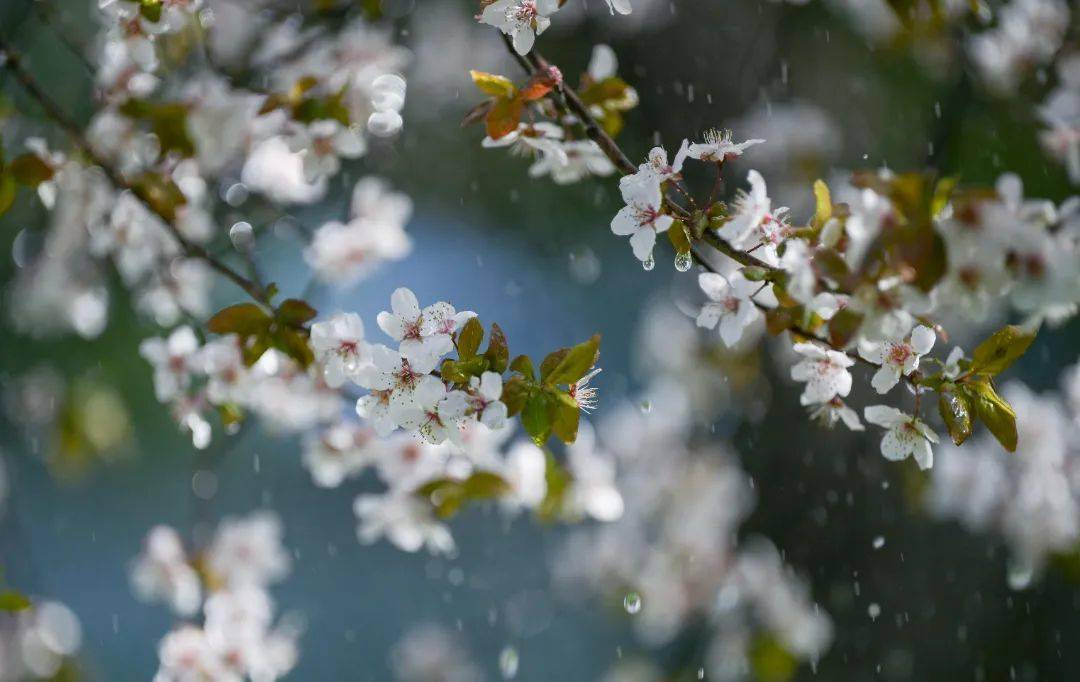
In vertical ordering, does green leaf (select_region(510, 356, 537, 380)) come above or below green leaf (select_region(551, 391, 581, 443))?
above

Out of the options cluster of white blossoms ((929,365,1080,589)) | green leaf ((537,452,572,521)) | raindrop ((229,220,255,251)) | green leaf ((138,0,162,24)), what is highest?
green leaf ((138,0,162,24))

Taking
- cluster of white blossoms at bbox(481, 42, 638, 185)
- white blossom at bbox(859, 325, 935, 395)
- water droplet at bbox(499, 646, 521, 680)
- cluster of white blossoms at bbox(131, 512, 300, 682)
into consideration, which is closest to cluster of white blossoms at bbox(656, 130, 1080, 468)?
white blossom at bbox(859, 325, 935, 395)

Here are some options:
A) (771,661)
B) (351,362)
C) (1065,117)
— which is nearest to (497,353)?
(351,362)

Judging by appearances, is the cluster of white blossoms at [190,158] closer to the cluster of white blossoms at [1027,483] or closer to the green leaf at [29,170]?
the green leaf at [29,170]

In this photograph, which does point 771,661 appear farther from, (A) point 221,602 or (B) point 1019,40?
(B) point 1019,40

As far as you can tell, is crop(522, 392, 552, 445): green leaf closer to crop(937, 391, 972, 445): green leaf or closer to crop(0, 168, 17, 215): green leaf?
crop(937, 391, 972, 445): green leaf

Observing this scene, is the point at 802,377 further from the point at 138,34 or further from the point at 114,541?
the point at 114,541

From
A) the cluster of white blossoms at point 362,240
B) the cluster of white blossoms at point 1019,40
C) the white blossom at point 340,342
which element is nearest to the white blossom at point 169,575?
the cluster of white blossoms at point 362,240
